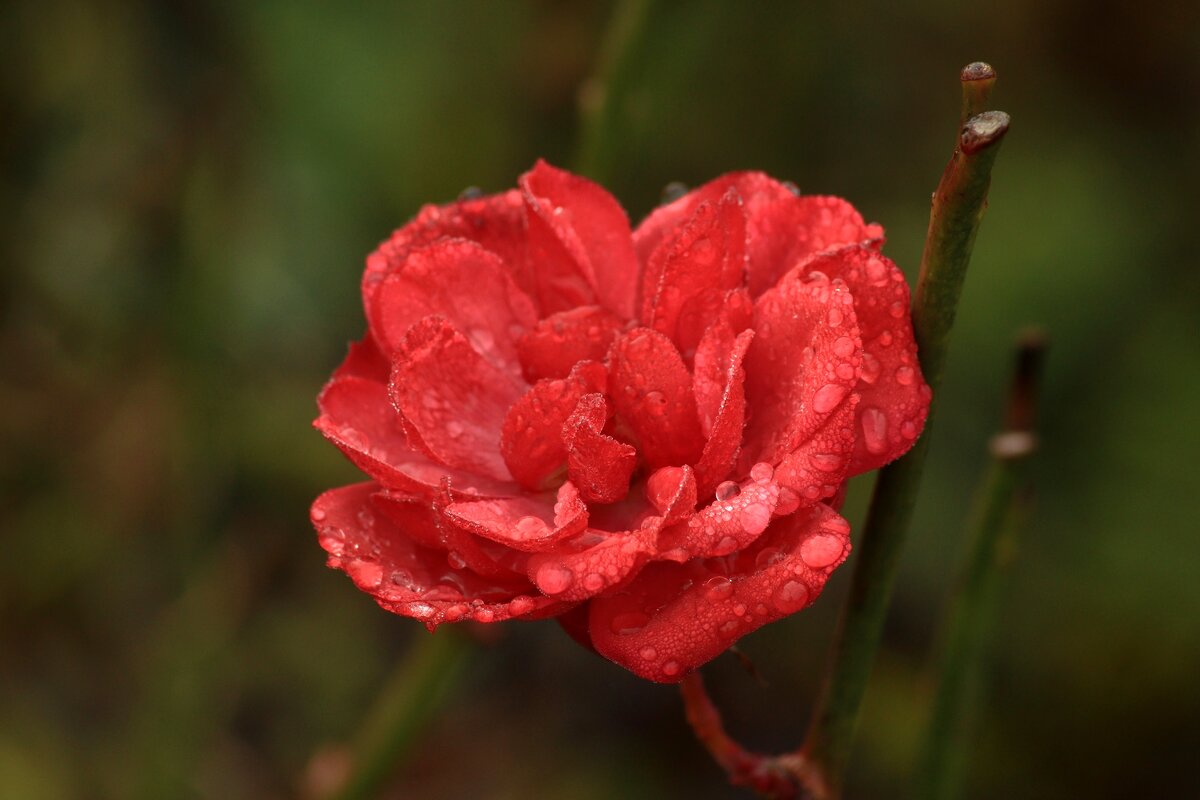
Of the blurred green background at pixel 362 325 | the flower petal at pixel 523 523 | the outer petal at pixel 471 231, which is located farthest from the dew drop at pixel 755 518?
the blurred green background at pixel 362 325

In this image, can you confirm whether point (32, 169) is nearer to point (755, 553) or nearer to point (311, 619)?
point (311, 619)

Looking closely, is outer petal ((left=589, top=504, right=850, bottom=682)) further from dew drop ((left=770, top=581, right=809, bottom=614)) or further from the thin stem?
the thin stem

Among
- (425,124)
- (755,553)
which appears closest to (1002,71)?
(425,124)

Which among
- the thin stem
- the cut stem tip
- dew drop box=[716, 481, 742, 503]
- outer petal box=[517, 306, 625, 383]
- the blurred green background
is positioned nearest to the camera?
the cut stem tip

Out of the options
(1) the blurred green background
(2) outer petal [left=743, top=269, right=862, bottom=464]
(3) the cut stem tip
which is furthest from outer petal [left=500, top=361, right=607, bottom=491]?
(1) the blurred green background

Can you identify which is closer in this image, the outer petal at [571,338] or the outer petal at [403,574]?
the outer petal at [403,574]

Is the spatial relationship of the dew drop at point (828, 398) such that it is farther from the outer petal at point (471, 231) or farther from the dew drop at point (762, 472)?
the outer petal at point (471, 231)
